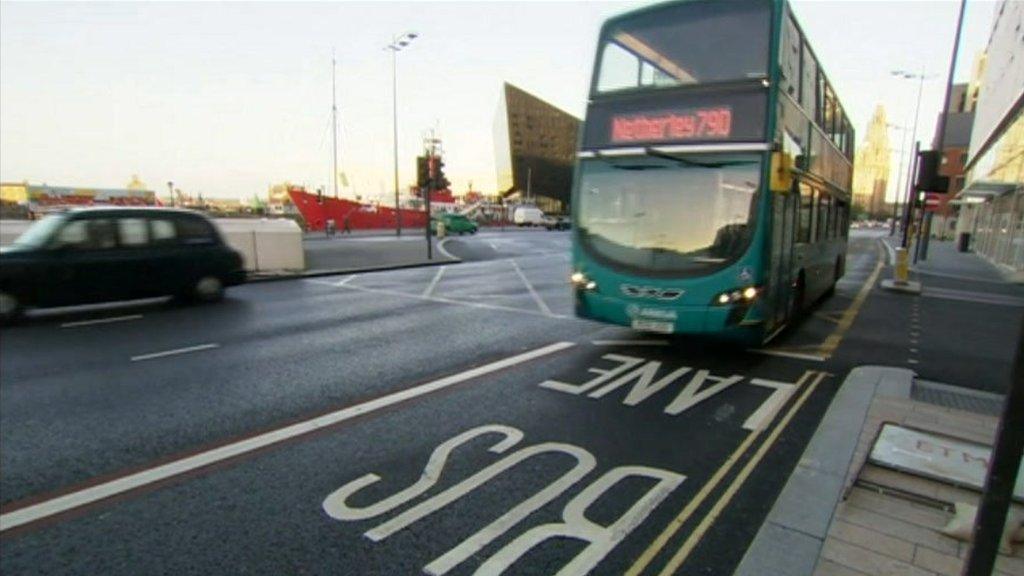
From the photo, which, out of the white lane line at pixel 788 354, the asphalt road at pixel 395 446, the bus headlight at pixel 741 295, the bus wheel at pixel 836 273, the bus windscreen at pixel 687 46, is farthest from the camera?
the bus wheel at pixel 836 273

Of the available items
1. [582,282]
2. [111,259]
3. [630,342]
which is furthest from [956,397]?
[111,259]

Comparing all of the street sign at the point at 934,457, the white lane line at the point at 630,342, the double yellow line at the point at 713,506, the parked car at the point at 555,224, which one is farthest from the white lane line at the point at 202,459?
the parked car at the point at 555,224

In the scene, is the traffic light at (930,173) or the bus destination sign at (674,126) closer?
the bus destination sign at (674,126)

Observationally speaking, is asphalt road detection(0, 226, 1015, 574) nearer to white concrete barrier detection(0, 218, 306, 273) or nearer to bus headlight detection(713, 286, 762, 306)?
bus headlight detection(713, 286, 762, 306)

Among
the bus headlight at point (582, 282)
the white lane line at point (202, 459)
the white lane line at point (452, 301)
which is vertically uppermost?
the bus headlight at point (582, 282)

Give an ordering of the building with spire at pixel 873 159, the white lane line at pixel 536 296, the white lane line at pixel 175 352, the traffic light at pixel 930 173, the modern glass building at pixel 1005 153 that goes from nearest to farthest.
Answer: the white lane line at pixel 175 352
the white lane line at pixel 536 296
the traffic light at pixel 930 173
the modern glass building at pixel 1005 153
the building with spire at pixel 873 159

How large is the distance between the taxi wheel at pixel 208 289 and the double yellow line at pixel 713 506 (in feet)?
35.4

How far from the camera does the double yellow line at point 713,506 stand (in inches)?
116

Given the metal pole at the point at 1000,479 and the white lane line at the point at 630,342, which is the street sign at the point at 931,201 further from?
the metal pole at the point at 1000,479

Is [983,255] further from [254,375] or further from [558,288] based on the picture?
[254,375]

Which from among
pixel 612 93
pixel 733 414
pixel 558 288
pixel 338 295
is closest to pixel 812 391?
pixel 733 414

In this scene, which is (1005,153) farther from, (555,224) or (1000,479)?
(555,224)

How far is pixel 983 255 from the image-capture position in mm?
29797

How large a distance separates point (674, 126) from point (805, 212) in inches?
121
